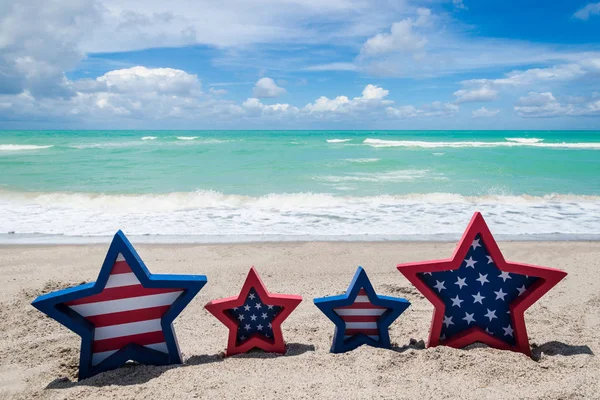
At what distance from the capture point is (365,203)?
39.7 ft

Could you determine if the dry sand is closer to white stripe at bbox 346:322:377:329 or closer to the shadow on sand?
the shadow on sand

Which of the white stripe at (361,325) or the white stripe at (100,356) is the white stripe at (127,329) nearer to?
the white stripe at (100,356)

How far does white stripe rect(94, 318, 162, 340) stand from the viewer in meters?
3.36

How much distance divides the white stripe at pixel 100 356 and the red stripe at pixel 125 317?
0.21 meters

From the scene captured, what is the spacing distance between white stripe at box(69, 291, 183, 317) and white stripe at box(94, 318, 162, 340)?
0.13 meters

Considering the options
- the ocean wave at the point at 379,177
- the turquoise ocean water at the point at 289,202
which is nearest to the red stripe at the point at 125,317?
the turquoise ocean water at the point at 289,202

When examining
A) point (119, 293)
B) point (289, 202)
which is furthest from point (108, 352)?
point (289, 202)

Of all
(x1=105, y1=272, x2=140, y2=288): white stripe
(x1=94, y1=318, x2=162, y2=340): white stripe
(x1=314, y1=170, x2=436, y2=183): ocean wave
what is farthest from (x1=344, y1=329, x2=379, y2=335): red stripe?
(x1=314, y1=170, x2=436, y2=183): ocean wave

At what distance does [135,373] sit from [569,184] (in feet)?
59.4

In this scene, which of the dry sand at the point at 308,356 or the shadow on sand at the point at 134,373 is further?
the shadow on sand at the point at 134,373

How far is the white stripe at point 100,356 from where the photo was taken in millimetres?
3354

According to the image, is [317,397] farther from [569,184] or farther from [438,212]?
[569,184]

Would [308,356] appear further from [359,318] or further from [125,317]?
[125,317]

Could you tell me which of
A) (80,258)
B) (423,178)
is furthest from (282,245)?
(423,178)
